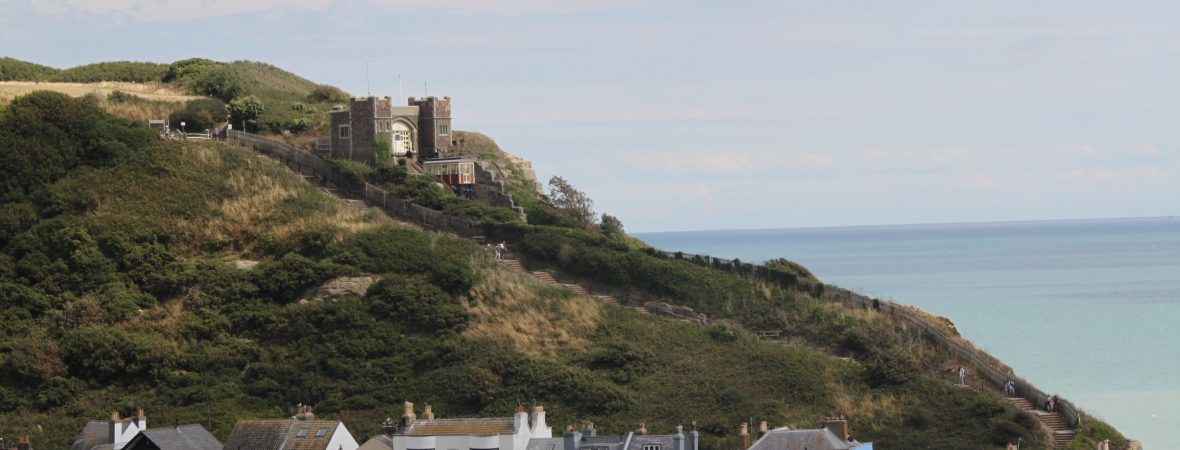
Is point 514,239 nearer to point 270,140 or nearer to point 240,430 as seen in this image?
point 270,140

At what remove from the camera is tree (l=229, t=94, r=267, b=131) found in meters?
102

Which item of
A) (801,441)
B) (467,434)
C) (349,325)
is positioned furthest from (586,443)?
(349,325)

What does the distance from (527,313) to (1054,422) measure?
19978 millimetres

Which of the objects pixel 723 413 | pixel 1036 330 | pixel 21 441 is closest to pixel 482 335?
pixel 723 413

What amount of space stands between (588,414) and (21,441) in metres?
18.6

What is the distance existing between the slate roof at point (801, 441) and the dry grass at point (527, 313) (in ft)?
69.0

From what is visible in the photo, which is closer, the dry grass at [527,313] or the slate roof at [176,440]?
the slate roof at [176,440]

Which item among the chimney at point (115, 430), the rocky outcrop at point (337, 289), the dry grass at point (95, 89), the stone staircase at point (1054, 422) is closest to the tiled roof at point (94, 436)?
the chimney at point (115, 430)

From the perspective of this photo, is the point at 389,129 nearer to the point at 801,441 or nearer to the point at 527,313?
the point at 527,313

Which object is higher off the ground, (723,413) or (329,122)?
(329,122)

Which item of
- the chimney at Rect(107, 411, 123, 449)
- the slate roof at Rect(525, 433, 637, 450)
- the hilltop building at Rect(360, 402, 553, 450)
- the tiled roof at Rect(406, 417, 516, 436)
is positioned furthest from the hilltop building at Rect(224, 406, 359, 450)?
the slate roof at Rect(525, 433, 637, 450)

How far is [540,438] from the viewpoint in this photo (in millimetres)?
59781

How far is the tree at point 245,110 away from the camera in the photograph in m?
102

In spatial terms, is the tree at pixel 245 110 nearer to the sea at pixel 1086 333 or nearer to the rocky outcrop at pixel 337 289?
the rocky outcrop at pixel 337 289
